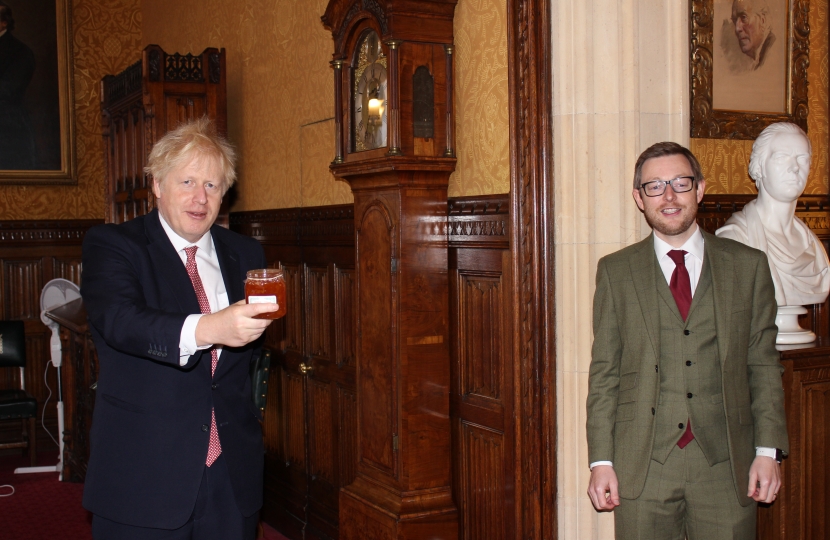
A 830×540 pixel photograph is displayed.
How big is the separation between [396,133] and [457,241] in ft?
1.80

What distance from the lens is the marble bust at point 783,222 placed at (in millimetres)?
3240

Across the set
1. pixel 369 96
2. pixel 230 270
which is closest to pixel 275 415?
pixel 369 96

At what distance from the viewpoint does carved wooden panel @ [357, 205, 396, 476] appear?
11.6ft

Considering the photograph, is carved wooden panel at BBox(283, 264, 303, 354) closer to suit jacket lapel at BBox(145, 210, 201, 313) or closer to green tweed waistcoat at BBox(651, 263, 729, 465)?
suit jacket lapel at BBox(145, 210, 201, 313)

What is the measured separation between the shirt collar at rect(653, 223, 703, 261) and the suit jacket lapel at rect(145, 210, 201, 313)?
1.40 meters

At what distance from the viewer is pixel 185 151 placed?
2412mm

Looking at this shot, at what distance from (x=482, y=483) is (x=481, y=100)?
1.59 meters

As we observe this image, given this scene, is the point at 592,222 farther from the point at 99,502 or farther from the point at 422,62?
the point at 99,502

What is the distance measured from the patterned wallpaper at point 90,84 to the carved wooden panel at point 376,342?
491 cm

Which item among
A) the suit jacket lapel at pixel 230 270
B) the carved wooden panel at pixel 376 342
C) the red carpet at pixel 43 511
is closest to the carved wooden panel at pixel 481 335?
the carved wooden panel at pixel 376 342

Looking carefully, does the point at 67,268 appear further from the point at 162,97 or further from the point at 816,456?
the point at 816,456

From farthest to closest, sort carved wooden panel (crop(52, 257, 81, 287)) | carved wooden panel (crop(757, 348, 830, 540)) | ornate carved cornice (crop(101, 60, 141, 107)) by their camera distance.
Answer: carved wooden panel (crop(52, 257, 81, 287)) → ornate carved cornice (crop(101, 60, 141, 107)) → carved wooden panel (crop(757, 348, 830, 540))

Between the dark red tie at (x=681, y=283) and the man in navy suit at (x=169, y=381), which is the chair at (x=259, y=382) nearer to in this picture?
the man in navy suit at (x=169, y=381)

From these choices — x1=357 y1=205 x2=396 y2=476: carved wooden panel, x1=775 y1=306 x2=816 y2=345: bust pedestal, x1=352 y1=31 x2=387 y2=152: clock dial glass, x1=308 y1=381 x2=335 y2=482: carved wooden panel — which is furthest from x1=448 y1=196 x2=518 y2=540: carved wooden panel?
x1=308 y1=381 x2=335 y2=482: carved wooden panel
